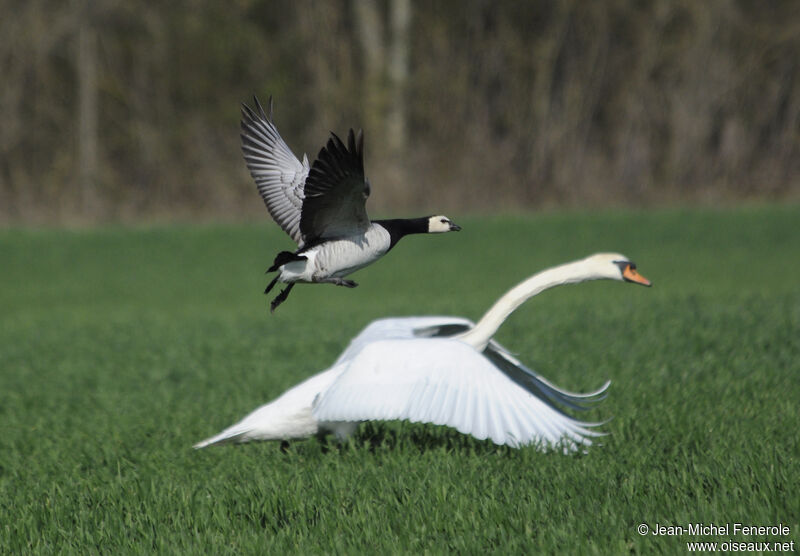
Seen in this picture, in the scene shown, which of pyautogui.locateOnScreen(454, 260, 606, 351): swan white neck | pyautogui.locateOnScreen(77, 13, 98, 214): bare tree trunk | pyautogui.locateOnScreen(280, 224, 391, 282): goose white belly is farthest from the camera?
pyautogui.locateOnScreen(77, 13, 98, 214): bare tree trunk

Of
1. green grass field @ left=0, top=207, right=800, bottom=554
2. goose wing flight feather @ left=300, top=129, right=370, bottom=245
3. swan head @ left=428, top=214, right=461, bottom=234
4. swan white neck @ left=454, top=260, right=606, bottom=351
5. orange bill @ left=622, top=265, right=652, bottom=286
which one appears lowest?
green grass field @ left=0, top=207, right=800, bottom=554

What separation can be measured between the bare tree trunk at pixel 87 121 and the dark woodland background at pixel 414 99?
0.04 meters

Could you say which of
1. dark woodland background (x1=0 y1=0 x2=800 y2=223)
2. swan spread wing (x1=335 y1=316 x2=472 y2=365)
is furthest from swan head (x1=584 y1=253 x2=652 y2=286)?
dark woodland background (x1=0 y1=0 x2=800 y2=223)

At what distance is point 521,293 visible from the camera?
510 centimetres

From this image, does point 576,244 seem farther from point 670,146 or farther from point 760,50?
point 760,50

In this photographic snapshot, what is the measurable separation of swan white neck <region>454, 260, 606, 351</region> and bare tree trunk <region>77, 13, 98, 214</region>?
774 inches

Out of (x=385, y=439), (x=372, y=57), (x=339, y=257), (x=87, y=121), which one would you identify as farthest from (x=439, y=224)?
(x=87, y=121)

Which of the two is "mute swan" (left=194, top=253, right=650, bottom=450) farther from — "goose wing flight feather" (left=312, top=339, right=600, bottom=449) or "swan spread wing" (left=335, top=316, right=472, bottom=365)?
"swan spread wing" (left=335, top=316, right=472, bottom=365)

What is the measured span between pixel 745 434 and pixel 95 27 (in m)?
22.9

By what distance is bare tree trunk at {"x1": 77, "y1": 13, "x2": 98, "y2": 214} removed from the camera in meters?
23.7

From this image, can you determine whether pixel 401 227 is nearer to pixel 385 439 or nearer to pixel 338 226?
pixel 338 226

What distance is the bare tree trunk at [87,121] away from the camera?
23.7 m

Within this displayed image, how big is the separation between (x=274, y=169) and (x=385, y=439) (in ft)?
8.07

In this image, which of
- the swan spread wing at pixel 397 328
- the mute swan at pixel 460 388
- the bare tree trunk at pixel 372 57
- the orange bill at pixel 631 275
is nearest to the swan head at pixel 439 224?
the mute swan at pixel 460 388
